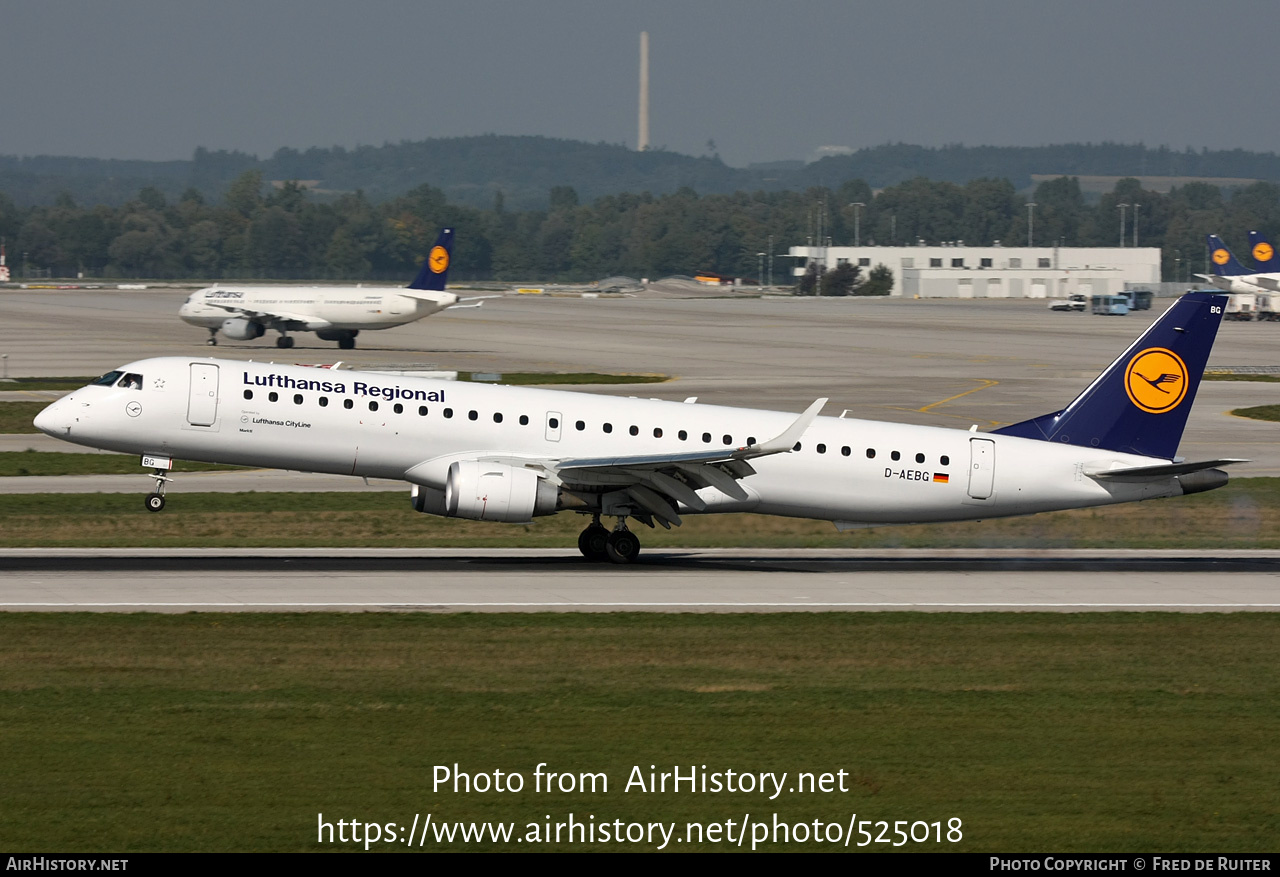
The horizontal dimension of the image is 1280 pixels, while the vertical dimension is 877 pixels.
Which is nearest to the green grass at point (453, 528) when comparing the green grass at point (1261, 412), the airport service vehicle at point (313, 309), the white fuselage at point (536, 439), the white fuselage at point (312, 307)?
the white fuselage at point (536, 439)

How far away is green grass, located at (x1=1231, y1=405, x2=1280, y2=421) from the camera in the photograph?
72188 millimetres

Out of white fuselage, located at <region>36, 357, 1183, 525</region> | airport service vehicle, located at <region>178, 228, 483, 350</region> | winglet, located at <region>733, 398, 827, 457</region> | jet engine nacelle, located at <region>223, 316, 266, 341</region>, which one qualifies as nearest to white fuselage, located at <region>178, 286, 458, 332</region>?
airport service vehicle, located at <region>178, 228, 483, 350</region>

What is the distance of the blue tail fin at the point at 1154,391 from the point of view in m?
36.4

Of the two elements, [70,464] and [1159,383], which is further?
[70,464]

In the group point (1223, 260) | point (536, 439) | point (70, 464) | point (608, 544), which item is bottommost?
point (70, 464)

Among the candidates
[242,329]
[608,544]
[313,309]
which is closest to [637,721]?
[608,544]

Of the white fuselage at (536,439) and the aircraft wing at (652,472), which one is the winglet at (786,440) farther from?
the white fuselage at (536,439)

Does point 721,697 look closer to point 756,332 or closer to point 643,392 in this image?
point 643,392

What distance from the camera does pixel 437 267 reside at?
106 meters

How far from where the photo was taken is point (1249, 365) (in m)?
103

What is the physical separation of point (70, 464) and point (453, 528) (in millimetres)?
16454

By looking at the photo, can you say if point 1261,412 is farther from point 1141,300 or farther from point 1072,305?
point 1141,300

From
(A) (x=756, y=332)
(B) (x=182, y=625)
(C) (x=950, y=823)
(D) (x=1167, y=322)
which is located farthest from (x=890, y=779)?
(A) (x=756, y=332)

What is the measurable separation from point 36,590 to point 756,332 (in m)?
107
